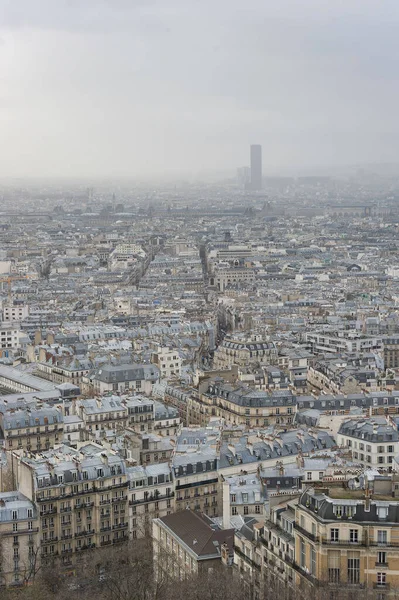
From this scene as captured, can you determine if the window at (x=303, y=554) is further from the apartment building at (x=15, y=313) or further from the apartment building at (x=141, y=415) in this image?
A: the apartment building at (x=15, y=313)

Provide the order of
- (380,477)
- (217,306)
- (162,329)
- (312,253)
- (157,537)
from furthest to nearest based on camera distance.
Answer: (312,253), (217,306), (162,329), (157,537), (380,477)

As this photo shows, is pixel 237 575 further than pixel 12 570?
No

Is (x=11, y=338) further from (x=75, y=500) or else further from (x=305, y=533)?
(x=305, y=533)

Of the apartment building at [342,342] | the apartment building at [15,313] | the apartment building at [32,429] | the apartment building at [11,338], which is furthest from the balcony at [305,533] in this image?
the apartment building at [15,313]

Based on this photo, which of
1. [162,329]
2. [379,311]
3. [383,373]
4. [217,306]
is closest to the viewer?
[383,373]

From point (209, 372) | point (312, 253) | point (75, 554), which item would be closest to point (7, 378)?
point (209, 372)

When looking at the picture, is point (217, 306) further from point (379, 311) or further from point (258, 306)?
point (379, 311)

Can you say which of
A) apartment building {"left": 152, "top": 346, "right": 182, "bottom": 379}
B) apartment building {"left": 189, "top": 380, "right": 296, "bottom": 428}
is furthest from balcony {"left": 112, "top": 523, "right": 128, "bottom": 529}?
apartment building {"left": 152, "top": 346, "right": 182, "bottom": 379}
